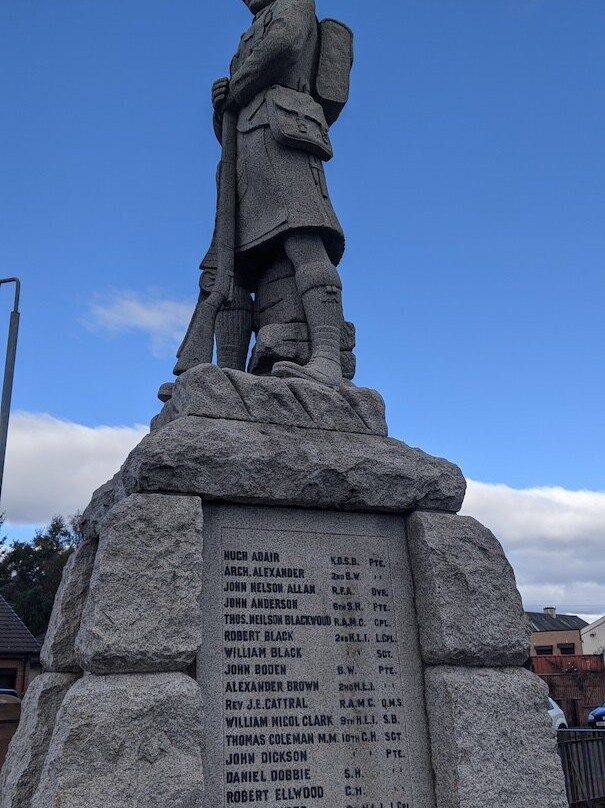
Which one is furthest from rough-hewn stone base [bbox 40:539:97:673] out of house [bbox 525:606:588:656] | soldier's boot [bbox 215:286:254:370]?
house [bbox 525:606:588:656]

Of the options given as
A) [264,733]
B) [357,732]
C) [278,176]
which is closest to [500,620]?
[357,732]

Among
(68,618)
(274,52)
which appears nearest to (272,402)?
(68,618)

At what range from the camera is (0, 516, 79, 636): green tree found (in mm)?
28188

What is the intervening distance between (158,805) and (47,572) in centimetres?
3625

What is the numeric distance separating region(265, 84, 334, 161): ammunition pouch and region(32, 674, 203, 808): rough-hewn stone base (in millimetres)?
3406

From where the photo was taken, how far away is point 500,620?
356 centimetres

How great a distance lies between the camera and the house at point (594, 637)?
3758 centimetres

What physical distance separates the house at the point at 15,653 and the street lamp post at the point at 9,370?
10942 mm

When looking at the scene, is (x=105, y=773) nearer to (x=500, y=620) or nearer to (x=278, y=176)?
(x=500, y=620)

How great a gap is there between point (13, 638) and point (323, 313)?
58.5 feet

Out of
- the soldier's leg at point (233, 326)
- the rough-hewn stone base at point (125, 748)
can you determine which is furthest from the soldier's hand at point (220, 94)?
the rough-hewn stone base at point (125, 748)

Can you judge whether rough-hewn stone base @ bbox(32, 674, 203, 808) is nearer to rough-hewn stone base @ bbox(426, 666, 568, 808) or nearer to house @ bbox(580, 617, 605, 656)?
rough-hewn stone base @ bbox(426, 666, 568, 808)

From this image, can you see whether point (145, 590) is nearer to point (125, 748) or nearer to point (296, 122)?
point (125, 748)

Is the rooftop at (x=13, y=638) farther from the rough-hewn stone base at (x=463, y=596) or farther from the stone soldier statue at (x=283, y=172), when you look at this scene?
the rough-hewn stone base at (x=463, y=596)
